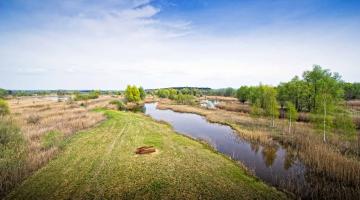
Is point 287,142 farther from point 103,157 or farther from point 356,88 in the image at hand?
point 356,88

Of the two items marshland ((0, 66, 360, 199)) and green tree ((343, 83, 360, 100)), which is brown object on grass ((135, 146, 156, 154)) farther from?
green tree ((343, 83, 360, 100))

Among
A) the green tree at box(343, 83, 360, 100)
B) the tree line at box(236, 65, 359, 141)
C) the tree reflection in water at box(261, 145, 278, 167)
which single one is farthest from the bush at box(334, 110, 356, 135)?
the green tree at box(343, 83, 360, 100)

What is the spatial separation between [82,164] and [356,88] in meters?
83.6

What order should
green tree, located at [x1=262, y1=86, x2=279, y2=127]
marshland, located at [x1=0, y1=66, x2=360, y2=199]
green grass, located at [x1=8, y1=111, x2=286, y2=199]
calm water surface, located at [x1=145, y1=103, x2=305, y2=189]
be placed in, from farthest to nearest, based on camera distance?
green tree, located at [x1=262, y1=86, x2=279, y2=127], calm water surface, located at [x1=145, y1=103, x2=305, y2=189], marshland, located at [x1=0, y1=66, x2=360, y2=199], green grass, located at [x1=8, y1=111, x2=286, y2=199]

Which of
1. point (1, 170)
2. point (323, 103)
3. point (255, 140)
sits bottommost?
point (255, 140)

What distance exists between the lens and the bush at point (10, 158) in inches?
320

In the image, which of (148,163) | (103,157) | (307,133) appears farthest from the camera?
(307,133)

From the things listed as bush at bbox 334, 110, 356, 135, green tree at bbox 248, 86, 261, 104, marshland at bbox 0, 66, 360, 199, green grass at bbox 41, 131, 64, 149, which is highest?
green tree at bbox 248, 86, 261, 104

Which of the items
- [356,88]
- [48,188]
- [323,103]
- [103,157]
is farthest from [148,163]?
[356,88]

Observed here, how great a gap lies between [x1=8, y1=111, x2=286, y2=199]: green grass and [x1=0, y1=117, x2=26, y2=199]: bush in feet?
2.20

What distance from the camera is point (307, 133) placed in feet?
67.1

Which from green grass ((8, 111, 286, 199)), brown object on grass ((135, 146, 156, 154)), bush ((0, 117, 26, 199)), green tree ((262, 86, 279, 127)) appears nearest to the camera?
green grass ((8, 111, 286, 199))

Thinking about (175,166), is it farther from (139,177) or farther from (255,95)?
(255,95)

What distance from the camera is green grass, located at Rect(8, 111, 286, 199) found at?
296 inches
